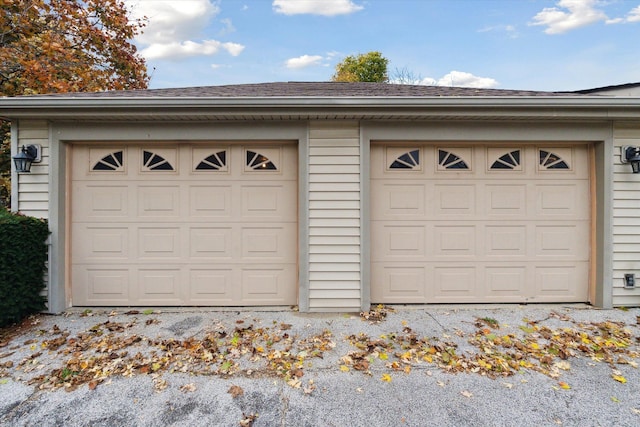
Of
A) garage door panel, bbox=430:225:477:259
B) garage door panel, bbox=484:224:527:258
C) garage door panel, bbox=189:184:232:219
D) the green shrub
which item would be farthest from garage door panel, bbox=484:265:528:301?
the green shrub

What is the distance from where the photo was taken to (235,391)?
217cm

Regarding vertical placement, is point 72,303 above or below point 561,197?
below

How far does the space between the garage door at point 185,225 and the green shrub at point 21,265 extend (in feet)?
1.05

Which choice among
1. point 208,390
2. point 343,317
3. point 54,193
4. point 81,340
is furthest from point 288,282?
point 54,193

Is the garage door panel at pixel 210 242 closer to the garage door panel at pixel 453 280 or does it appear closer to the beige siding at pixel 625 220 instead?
the garage door panel at pixel 453 280

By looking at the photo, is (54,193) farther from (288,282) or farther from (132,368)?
(288,282)

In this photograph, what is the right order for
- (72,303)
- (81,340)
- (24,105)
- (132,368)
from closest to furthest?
(132,368)
(81,340)
(24,105)
(72,303)

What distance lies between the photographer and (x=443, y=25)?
30.4 ft

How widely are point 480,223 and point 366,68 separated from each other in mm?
14728

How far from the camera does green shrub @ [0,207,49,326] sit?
3.10 meters

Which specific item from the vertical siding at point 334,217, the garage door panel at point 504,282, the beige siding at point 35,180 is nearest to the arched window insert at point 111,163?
the beige siding at point 35,180

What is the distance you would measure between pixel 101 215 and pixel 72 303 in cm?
116

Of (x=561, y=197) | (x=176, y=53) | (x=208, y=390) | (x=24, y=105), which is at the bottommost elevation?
(x=208, y=390)

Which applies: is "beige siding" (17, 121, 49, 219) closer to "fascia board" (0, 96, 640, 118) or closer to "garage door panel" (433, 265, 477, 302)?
"fascia board" (0, 96, 640, 118)
